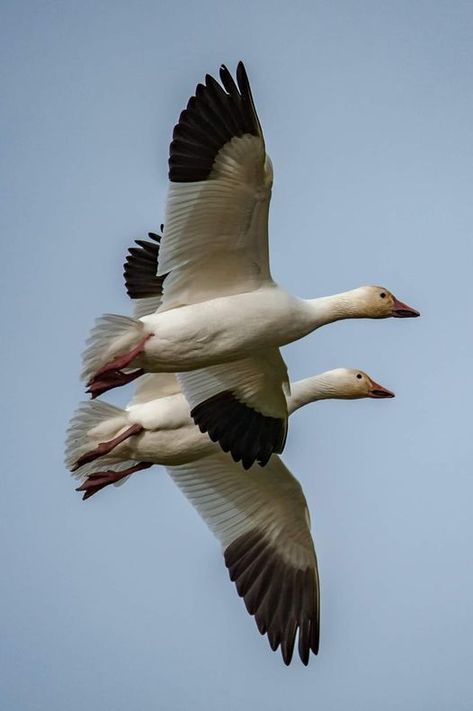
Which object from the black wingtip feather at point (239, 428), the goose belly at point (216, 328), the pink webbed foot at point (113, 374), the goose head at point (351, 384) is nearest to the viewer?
the pink webbed foot at point (113, 374)

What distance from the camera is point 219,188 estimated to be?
11422 mm

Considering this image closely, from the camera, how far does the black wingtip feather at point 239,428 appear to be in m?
12.1

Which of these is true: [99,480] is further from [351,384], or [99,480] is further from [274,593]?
[351,384]

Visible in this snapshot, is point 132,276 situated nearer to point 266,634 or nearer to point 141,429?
point 141,429

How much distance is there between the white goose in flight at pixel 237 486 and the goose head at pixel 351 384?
0.01m

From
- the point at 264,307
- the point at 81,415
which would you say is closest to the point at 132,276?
the point at 81,415

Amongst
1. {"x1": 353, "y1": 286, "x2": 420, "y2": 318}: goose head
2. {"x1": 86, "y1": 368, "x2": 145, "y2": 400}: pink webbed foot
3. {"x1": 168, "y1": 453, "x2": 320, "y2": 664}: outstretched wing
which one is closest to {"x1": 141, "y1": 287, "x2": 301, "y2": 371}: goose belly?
{"x1": 86, "y1": 368, "x2": 145, "y2": 400}: pink webbed foot

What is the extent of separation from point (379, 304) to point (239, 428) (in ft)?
4.35

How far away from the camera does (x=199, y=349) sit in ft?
38.6

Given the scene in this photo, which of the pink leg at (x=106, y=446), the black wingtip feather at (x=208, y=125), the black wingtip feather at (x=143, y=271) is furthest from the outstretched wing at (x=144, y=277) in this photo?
the black wingtip feather at (x=208, y=125)

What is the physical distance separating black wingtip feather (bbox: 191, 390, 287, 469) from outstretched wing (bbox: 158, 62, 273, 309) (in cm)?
94

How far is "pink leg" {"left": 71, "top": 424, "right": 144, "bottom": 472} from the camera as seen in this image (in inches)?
498

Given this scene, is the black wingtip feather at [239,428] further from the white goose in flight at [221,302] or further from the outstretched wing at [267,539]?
the outstretched wing at [267,539]

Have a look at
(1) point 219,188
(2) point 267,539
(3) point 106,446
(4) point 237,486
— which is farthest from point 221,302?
(2) point 267,539
